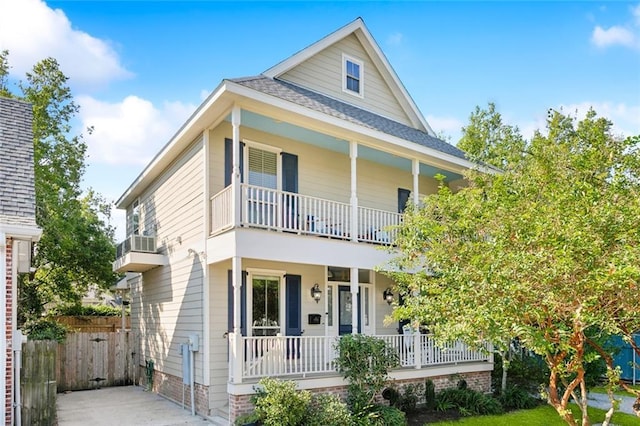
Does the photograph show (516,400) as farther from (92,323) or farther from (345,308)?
(92,323)

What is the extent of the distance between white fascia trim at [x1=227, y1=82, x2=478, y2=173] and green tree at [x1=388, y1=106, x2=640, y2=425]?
12.9 feet

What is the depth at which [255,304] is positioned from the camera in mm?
11508

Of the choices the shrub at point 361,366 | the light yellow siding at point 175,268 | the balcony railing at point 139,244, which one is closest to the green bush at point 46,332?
the light yellow siding at point 175,268

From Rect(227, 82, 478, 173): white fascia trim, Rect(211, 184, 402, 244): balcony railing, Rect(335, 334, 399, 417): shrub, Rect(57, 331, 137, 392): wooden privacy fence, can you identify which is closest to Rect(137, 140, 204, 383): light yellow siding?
Rect(57, 331, 137, 392): wooden privacy fence

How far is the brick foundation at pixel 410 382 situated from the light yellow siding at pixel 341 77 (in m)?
8.33

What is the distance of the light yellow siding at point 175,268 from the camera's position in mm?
11657

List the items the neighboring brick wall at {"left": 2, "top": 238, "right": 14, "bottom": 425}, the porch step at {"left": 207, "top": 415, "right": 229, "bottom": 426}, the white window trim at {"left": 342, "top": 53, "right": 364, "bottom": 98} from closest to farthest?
the neighboring brick wall at {"left": 2, "top": 238, "right": 14, "bottom": 425} < the porch step at {"left": 207, "top": 415, "right": 229, "bottom": 426} < the white window trim at {"left": 342, "top": 53, "right": 364, "bottom": 98}

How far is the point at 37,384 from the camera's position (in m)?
9.23

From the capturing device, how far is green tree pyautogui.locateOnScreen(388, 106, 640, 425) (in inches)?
248

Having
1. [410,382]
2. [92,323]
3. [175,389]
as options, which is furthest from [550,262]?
[92,323]

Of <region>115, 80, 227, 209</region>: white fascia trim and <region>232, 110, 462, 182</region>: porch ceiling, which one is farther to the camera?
<region>232, 110, 462, 182</region>: porch ceiling

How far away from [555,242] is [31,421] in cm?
950

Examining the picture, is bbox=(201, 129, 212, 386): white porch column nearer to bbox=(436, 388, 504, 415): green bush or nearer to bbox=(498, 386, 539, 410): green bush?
bbox=(436, 388, 504, 415): green bush

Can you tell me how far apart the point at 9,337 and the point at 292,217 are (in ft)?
19.2
